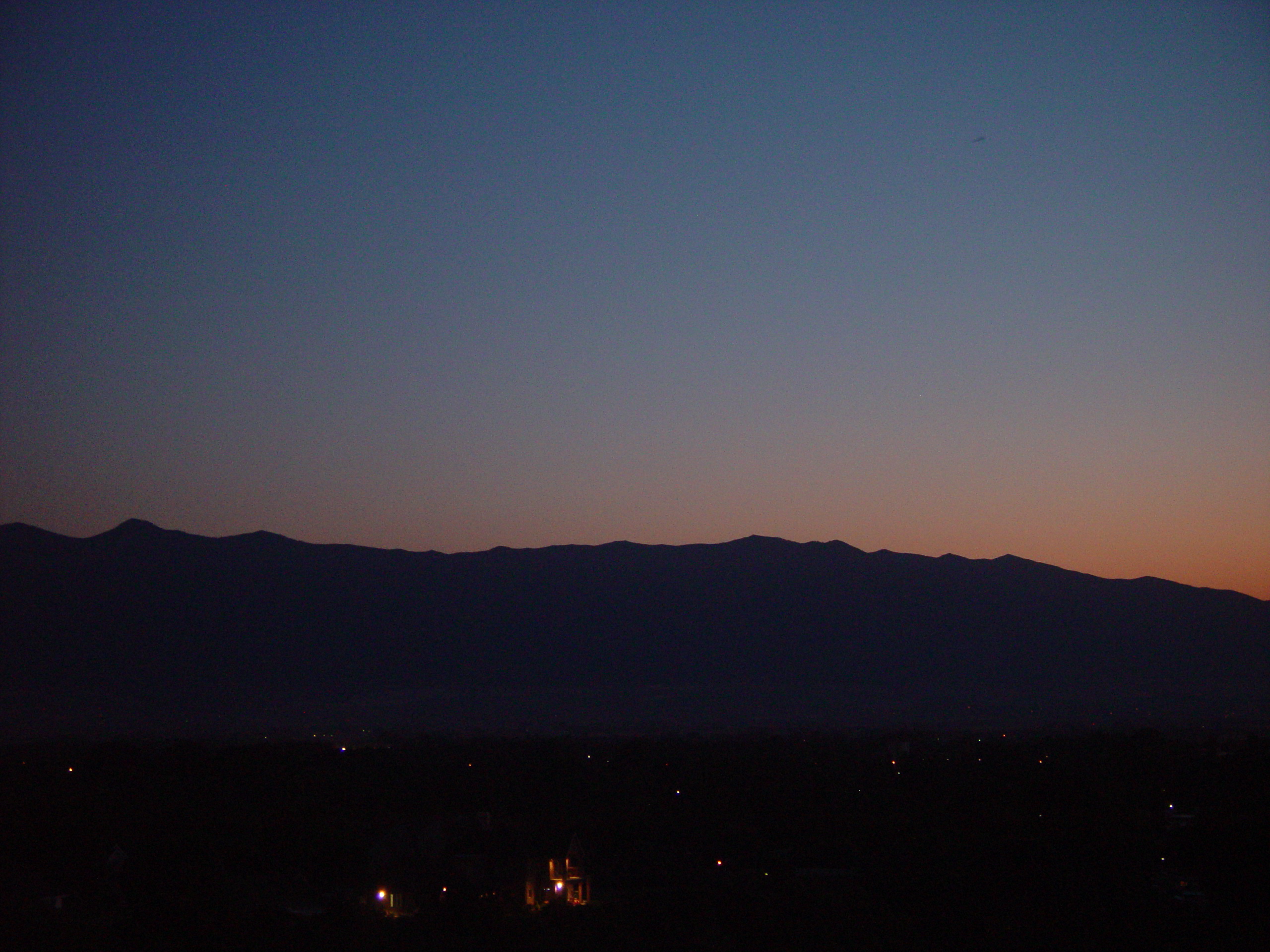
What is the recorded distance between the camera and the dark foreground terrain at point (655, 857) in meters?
14.0

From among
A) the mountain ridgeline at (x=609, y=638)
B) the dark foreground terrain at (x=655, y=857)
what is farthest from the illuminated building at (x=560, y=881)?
the mountain ridgeline at (x=609, y=638)

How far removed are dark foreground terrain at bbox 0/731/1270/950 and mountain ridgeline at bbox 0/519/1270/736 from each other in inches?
1171

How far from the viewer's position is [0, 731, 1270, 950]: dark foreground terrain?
14000 mm

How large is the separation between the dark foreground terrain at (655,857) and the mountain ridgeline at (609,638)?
97.6 ft

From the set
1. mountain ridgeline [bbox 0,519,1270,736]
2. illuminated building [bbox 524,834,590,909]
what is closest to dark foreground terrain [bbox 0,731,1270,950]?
illuminated building [bbox 524,834,590,909]

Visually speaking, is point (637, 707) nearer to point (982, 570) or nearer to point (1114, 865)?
point (982, 570)

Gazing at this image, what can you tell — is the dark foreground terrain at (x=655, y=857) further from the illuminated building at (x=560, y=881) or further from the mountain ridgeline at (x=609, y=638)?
the mountain ridgeline at (x=609, y=638)

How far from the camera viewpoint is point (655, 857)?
62.4 ft

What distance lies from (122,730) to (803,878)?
143ft

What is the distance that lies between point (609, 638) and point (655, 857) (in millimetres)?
59858

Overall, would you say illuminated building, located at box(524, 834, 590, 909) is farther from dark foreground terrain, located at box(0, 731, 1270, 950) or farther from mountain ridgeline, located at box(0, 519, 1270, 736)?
mountain ridgeline, located at box(0, 519, 1270, 736)

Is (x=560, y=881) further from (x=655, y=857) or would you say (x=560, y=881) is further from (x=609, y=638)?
(x=609, y=638)

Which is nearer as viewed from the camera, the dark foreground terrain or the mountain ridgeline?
the dark foreground terrain

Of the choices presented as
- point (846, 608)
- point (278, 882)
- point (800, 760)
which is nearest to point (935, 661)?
point (846, 608)
